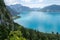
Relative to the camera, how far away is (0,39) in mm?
11258

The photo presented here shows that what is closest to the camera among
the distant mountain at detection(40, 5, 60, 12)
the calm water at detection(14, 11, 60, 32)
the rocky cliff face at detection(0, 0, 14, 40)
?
the rocky cliff face at detection(0, 0, 14, 40)

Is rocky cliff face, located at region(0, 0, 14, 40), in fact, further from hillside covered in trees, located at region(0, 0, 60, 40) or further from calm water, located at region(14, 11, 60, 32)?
calm water, located at region(14, 11, 60, 32)

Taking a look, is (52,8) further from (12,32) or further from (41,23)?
(12,32)

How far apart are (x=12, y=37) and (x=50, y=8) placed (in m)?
139

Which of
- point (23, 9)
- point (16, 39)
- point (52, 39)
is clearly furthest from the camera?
point (23, 9)

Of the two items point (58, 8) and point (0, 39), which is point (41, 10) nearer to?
point (58, 8)

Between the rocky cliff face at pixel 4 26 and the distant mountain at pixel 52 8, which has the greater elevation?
the rocky cliff face at pixel 4 26

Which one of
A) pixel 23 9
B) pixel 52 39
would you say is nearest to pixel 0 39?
pixel 52 39

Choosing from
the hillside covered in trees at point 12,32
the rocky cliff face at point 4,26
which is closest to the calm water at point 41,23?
the hillside covered in trees at point 12,32

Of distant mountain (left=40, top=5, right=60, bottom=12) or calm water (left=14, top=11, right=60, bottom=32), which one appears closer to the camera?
calm water (left=14, top=11, right=60, bottom=32)

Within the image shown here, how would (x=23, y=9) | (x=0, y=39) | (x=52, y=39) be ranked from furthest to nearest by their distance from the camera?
(x=23, y=9) < (x=52, y=39) < (x=0, y=39)

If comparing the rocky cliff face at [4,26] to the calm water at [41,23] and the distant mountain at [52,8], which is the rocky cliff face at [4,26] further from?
the distant mountain at [52,8]

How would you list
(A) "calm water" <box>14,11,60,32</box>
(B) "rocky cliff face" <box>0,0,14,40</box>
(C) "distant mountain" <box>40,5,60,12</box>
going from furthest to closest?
(C) "distant mountain" <box>40,5,60,12</box>, (A) "calm water" <box>14,11,60,32</box>, (B) "rocky cliff face" <box>0,0,14,40</box>

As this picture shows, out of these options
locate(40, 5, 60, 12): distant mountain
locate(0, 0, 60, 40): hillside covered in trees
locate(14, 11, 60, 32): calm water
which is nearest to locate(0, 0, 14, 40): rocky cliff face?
locate(0, 0, 60, 40): hillside covered in trees
